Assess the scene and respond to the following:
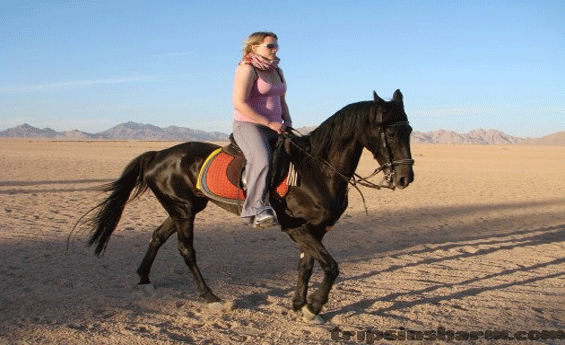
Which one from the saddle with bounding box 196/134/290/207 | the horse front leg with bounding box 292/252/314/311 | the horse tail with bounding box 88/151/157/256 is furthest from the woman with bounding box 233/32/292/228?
the horse tail with bounding box 88/151/157/256

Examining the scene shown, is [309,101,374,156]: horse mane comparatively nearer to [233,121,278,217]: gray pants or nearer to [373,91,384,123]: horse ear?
[373,91,384,123]: horse ear

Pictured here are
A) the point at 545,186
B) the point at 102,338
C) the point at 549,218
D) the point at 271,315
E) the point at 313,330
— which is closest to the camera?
the point at 102,338

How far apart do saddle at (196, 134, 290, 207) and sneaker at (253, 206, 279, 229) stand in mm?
226

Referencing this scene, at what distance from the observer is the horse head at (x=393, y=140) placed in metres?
4.79

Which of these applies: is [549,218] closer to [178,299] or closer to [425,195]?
[425,195]

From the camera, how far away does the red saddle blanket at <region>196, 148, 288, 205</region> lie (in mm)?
5375

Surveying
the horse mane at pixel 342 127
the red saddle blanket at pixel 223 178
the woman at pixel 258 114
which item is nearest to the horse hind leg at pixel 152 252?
the red saddle blanket at pixel 223 178

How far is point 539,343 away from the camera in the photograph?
476cm

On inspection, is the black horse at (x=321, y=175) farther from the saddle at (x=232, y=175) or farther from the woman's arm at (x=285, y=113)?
the woman's arm at (x=285, y=113)

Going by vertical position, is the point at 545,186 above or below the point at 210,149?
below

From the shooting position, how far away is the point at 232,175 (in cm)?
539

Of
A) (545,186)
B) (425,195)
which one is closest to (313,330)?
(425,195)

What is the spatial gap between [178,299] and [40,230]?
4.93m

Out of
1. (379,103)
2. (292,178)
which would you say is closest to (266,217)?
(292,178)
